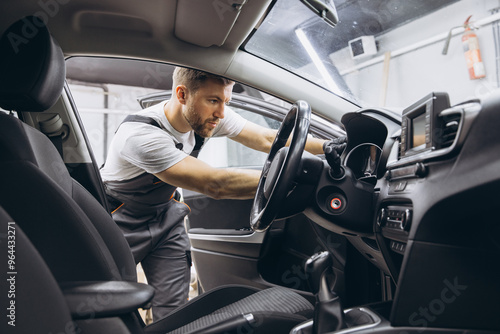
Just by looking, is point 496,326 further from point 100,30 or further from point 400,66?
point 400,66

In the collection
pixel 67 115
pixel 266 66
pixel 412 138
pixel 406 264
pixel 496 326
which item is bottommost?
pixel 496 326

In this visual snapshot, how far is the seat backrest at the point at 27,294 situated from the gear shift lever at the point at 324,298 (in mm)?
516

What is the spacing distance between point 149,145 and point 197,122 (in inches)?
9.9

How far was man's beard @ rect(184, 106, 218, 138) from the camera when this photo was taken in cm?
167

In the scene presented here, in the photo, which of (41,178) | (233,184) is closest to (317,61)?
(233,184)

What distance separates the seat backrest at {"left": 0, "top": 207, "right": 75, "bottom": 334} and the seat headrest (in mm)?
250

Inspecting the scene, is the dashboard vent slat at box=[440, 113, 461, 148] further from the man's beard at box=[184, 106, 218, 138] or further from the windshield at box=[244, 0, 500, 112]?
the man's beard at box=[184, 106, 218, 138]

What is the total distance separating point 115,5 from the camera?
1.22 metres

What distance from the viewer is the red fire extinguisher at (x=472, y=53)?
6.55 feet

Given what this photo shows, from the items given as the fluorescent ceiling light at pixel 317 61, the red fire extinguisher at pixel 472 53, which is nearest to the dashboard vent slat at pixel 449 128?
the fluorescent ceiling light at pixel 317 61

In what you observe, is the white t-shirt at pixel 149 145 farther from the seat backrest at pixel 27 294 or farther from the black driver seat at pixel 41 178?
the seat backrest at pixel 27 294

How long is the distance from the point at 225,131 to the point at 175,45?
1.90ft

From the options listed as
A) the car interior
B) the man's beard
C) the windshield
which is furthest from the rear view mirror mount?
the man's beard


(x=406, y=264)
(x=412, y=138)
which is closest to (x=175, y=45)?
(x=412, y=138)
